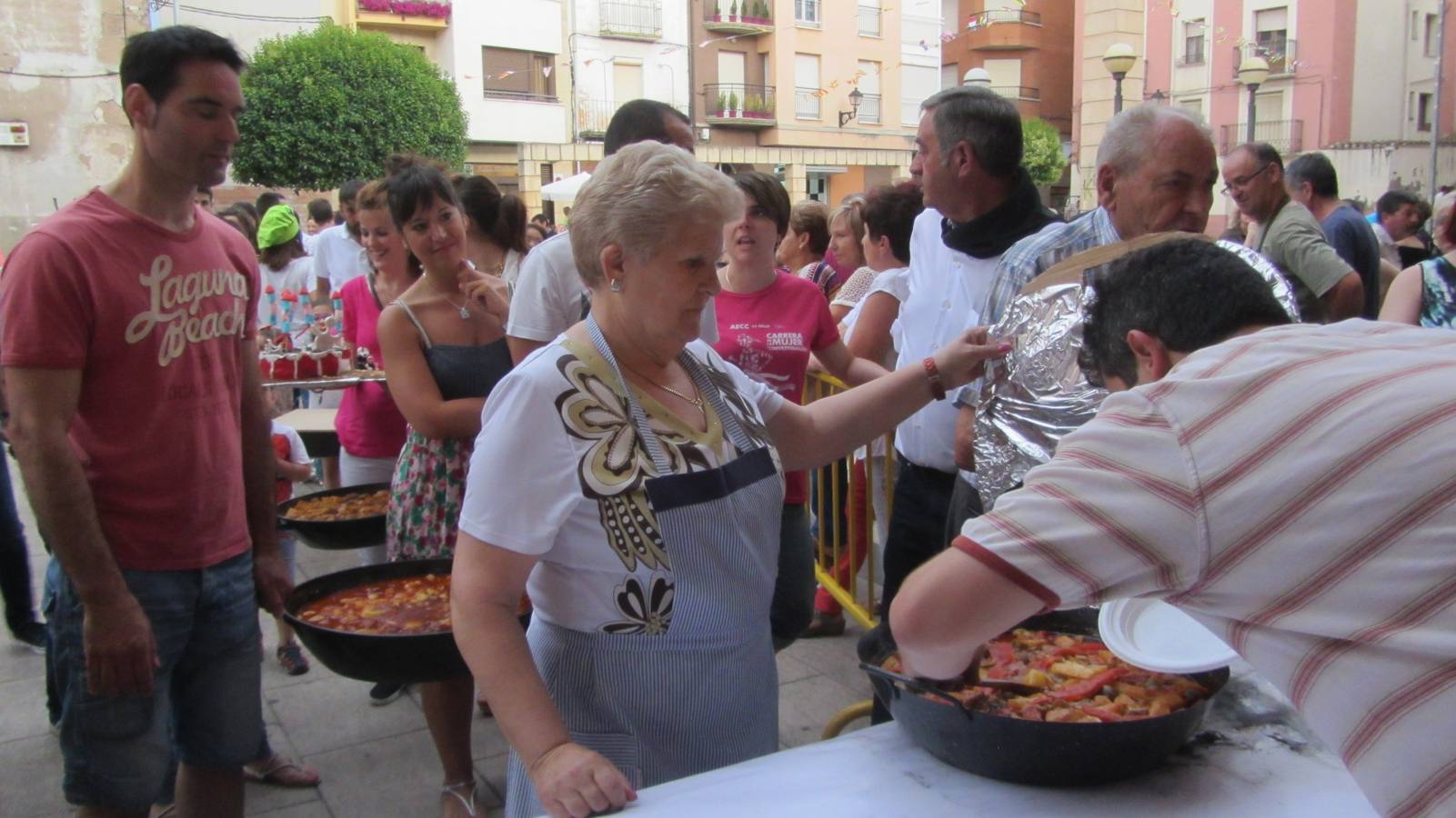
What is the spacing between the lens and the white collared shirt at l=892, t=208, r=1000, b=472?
303cm

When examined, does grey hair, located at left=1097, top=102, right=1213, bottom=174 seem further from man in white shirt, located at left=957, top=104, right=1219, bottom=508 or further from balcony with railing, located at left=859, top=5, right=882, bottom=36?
balcony with railing, located at left=859, top=5, right=882, bottom=36

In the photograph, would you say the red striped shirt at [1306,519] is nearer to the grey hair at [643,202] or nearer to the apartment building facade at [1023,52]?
the grey hair at [643,202]

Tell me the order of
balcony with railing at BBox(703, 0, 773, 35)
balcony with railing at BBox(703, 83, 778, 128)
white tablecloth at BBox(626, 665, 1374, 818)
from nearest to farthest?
1. white tablecloth at BBox(626, 665, 1374, 818)
2. balcony with railing at BBox(703, 83, 778, 128)
3. balcony with railing at BBox(703, 0, 773, 35)

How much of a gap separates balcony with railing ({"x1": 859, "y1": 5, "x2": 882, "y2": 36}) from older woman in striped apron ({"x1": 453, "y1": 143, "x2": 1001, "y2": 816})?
35121 millimetres

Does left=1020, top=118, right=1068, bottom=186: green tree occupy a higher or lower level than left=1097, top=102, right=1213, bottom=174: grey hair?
higher

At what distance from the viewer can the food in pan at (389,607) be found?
8.23 feet

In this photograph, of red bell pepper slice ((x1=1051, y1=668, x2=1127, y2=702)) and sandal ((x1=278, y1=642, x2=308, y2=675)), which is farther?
sandal ((x1=278, y1=642, x2=308, y2=675))

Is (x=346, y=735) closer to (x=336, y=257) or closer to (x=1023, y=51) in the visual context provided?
(x=336, y=257)

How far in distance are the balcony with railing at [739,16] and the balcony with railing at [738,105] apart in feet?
5.66

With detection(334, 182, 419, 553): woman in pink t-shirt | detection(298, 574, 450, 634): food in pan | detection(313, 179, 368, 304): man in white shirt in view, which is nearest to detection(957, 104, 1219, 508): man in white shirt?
detection(298, 574, 450, 634): food in pan

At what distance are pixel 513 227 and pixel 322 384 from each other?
1071 millimetres

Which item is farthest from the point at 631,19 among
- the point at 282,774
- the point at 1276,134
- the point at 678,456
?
the point at 678,456

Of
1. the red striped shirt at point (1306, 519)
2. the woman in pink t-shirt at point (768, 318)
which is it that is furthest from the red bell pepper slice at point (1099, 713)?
the woman in pink t-shirt at point (768, 318)

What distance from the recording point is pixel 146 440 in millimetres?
2287
